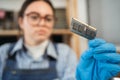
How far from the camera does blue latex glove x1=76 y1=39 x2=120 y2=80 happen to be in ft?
1.49

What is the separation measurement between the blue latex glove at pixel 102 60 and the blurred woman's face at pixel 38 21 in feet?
1.53

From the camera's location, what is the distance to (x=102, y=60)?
471mm

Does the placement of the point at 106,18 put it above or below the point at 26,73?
above

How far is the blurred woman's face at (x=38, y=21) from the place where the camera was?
0.94 meters

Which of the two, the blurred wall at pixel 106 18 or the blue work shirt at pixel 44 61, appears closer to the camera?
the blurred wall at pixel 106 18

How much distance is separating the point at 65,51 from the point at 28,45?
18 centimetres

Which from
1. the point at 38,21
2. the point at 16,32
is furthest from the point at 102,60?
the point at 16,32

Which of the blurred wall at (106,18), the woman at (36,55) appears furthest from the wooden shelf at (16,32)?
the blurred wall at (106,18)

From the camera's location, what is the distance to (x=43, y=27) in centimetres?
94

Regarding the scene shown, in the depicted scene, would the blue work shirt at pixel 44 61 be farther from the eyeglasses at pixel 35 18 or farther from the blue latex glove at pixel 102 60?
the blue latex glove at pixel 102 60

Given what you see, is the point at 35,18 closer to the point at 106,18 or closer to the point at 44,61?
the point at 44,61

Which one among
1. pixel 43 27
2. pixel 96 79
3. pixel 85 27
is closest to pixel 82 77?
pixel 96 79

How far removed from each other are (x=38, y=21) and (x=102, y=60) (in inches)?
20.6

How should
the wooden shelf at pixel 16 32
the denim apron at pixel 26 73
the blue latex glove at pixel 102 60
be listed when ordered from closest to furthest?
1. the blue latex glove at pixel 102 60
2. the denim apron at pixel 26 73
3. the wooden shelf at pixel 16 32
